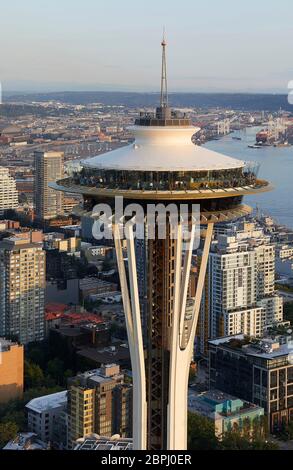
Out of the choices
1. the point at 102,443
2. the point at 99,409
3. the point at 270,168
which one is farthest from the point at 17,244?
the point at 270,168

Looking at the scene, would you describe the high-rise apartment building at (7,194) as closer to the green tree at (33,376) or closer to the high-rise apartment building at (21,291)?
the high-rise apartment building at (21,291)

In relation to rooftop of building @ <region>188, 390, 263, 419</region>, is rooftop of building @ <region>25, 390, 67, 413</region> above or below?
below

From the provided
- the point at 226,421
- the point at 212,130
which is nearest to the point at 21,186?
the point at 212,130

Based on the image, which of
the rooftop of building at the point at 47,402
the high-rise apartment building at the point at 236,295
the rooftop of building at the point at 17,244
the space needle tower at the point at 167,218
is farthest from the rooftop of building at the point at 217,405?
the rooftop of building at the point at 17,244

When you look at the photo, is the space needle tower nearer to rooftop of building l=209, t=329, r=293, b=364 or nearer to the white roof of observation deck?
the white roof of observation deck

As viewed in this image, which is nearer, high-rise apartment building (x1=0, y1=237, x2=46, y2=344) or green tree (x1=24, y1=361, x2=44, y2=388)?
green tree (x1=24, y1=361, x2=44, y2=388)

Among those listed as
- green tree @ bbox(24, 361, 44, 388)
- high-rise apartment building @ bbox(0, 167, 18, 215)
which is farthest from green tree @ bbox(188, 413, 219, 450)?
high-rise apartment building @ bbox(0, 167, 18, 215)

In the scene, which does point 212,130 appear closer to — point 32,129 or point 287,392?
point 32,129
